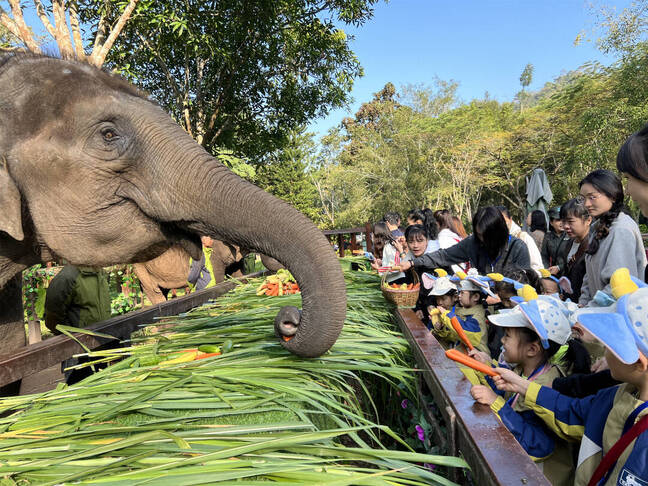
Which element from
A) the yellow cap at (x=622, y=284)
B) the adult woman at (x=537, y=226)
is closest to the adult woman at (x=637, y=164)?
the yellow cap at (x=622, y=284)

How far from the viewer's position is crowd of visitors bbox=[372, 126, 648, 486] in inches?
46.2

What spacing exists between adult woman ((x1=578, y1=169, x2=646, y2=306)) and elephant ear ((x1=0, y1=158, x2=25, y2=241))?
10.3 ft

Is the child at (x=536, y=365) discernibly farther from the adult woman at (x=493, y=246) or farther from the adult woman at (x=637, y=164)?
the adult woman at (x=493, y=246)

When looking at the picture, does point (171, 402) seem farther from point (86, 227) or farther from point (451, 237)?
point (451, 237)

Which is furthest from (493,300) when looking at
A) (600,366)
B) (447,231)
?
(447,231)

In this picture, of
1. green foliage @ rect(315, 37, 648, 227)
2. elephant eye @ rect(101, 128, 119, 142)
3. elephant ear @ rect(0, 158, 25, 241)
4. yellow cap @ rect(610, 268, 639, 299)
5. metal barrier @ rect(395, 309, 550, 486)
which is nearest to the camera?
metal barrier @ rect(395, 309, 550, 486)

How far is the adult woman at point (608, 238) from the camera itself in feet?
8.52

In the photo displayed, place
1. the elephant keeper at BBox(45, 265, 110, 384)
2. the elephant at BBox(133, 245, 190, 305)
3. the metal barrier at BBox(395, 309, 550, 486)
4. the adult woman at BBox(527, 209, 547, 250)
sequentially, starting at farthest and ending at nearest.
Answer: the adult woman at BBox(527, 209, 547, 250) < the elephant keeper at BBox(45, 265, 110, 384) < the elephant at BBox(133, 245, 190, 305) < the metal barrier at BBox(395, 309, 550, 486)

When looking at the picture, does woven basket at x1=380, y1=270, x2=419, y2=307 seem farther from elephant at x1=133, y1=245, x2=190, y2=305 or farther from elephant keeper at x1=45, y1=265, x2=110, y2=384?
elephant keeper at x1=45, y1=265, x2=110, y2=384

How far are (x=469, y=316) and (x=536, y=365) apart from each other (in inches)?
48.6

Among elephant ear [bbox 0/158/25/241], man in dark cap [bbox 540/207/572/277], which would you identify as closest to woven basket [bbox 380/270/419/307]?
elephant ear [bbox 0/158/25/241]

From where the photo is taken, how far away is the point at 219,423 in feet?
4.98

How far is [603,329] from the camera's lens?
117 centimetres

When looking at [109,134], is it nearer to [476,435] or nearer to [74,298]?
[476,435]
